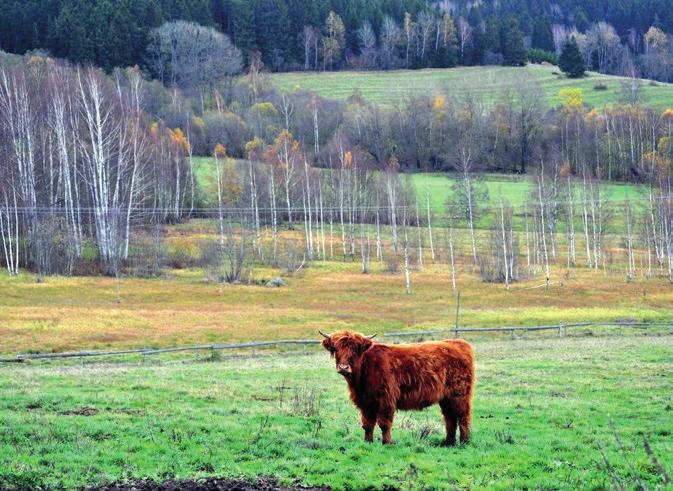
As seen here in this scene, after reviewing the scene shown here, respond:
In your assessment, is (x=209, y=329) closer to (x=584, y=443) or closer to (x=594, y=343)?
(x=594, y=343)

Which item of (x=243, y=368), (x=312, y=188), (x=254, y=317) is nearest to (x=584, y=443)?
(x=243, y=368)

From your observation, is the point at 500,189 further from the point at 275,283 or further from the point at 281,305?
the point at 281,305

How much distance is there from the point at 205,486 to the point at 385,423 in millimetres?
3699

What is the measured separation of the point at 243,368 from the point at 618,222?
82.7m

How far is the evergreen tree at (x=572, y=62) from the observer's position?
600ft

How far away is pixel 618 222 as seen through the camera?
3999 inches

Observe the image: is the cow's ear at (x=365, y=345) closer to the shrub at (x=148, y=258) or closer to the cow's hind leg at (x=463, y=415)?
the cow's hind leg at (x=463, y=415)

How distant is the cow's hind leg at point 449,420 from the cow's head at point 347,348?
166 cm

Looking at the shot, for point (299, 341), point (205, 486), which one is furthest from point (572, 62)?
point (205, 486)

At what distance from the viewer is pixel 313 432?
1448 cm

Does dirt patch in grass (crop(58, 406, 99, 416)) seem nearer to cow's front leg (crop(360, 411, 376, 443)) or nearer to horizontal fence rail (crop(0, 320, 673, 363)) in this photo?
cow's front leg (crop(360, 411, 376, 443))

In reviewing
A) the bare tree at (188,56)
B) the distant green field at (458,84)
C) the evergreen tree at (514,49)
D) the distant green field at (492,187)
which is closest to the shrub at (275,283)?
the distant green field at (492,187)

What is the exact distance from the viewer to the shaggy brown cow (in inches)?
536

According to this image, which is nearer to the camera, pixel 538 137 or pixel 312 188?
pixel 312 188
